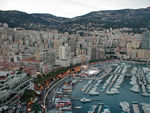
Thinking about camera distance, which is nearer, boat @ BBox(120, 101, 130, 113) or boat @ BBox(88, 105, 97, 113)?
boat @ BBox(88, 105, 97, 113)

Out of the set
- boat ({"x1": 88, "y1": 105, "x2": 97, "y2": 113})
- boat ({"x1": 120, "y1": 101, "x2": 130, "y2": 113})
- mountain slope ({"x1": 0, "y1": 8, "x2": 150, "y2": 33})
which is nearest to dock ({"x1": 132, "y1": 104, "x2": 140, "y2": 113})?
boat ({"x1": 120, "y1": 101, "x2": 130, "y2": 113})

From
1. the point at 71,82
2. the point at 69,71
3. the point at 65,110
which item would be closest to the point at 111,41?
the point at 69,71

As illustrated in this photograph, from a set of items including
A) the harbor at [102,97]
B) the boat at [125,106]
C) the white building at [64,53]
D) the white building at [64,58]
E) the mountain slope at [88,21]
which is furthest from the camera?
the mountain slope at [88,21]

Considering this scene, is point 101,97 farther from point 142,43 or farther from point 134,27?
point 134,27

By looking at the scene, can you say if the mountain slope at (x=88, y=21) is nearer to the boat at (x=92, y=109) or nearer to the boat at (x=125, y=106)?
the boat at (x=92, y=109)

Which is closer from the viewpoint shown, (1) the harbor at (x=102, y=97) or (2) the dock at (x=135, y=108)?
(2) the dock at (x=135, y=108)

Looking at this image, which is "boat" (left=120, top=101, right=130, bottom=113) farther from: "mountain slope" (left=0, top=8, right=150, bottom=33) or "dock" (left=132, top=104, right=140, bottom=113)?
"mountain slope" (left=0, top=8, right=150, bottom=33)

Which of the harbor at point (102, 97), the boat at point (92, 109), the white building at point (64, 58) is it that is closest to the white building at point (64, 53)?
the white building at point (64, 58)

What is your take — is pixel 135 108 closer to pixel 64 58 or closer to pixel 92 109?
pixel 92 109

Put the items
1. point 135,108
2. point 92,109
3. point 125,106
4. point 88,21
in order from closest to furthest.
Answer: point 92,109, point 135,108, point 125,106, point 88,21

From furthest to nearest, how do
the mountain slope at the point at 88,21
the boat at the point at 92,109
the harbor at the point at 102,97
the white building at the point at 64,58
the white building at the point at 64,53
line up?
the mountain slope at the point at 88,21 → the white building at the point at 64,53 → the white building at the point at 64,58 → the harbor at the point at 102,97 → the boat at the point at 92,109

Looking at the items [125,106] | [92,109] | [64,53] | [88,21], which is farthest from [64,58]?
[88,21]
